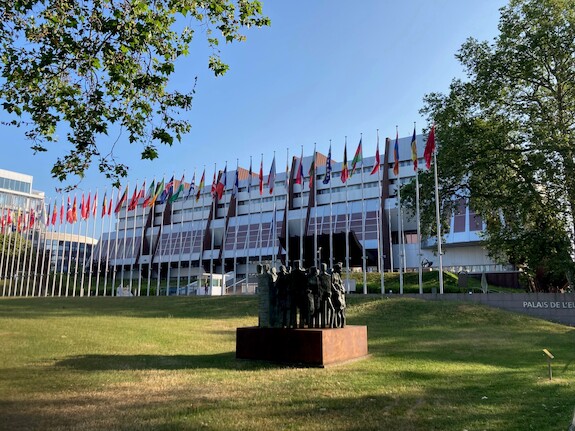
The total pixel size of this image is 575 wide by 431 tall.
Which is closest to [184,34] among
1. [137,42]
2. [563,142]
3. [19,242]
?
[137,42]

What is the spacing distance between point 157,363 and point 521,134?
23462mm

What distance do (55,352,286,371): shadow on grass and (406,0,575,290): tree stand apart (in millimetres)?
19233

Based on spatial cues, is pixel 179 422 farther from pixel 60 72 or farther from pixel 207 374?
pixel 60 72

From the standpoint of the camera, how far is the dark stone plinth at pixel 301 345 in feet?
32.2

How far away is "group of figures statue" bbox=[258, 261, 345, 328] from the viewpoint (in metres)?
11.1

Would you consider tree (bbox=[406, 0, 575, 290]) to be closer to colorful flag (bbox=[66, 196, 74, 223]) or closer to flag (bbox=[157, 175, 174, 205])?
flag (bbox=[157, 175, 174, 205])

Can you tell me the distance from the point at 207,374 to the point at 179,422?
3.26m

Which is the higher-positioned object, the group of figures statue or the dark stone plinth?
the group of figures statue

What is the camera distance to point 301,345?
10016 mm

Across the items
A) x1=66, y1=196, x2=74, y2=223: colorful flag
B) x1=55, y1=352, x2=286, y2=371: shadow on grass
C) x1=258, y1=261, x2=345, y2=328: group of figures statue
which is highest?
x1=66, y1=196, x2=74, y2=223: colorful flag

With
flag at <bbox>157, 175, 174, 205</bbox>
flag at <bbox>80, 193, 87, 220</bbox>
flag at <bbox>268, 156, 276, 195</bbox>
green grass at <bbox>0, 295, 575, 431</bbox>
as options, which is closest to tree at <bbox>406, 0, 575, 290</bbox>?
green grass at <bbox>0, 295, 575, 431</bbox>

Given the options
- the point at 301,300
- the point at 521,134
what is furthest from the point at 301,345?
the point at 521,134

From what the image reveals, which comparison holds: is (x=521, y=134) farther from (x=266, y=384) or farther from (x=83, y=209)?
(x=83, y=209)

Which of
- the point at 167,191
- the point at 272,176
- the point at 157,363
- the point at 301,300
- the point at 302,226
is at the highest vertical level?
the point at 272,176
